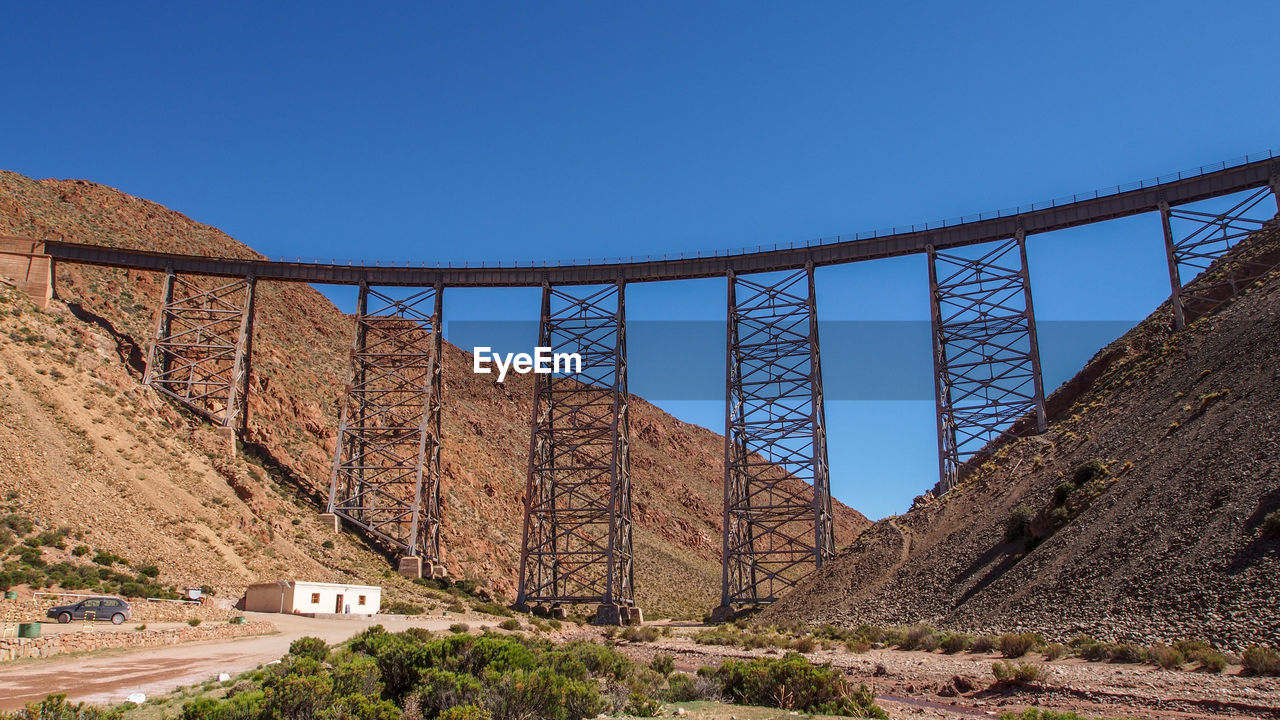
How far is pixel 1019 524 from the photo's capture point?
18844 mm

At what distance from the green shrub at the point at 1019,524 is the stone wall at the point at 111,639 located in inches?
680

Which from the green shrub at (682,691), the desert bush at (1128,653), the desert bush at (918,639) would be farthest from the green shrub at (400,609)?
the desert bush at (1128,653)

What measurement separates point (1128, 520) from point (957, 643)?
13.1ft

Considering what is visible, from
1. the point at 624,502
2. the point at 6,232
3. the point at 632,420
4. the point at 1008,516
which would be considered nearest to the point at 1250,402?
the point at 1008,516

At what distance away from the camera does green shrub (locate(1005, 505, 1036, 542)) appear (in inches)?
736

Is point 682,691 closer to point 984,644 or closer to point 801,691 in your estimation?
point 801,691

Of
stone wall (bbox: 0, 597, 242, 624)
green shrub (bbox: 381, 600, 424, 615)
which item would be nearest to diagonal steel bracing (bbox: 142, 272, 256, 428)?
green shrub (bbox: 381, 600, 424, 615)

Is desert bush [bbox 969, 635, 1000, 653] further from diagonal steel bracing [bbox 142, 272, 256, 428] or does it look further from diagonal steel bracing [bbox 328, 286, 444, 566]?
diagonal steel bracing [bbox 142, 272, 256, 428]

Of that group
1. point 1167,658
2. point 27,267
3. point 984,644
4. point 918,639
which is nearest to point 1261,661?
point 1167,658

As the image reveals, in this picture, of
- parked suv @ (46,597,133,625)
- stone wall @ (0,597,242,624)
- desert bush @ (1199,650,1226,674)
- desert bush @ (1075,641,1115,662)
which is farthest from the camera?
parked suv @ (46,597,133,625)

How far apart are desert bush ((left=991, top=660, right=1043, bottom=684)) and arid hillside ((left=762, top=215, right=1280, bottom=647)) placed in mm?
2265

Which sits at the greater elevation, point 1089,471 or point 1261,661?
point 1089,471

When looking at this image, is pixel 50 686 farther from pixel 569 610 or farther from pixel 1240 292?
pixel 1240 292

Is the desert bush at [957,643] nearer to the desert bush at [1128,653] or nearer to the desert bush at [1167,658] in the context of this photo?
the desert bush at [1128,653]
